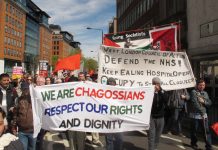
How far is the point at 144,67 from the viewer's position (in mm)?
8219

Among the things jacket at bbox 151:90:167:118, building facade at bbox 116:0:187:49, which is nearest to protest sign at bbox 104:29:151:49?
jacket at bbox 151:90:167:118

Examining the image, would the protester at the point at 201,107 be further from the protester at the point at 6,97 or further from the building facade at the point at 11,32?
the building facade at the point at 11,32

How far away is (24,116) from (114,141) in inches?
74.2

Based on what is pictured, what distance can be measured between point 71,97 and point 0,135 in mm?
3237

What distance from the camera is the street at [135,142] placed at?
8867 mm

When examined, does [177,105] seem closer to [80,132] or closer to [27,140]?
[80,132]

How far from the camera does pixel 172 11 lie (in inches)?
864

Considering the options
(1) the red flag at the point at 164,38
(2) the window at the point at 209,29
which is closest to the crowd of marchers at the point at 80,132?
(1) the red flag at the point at 164,38

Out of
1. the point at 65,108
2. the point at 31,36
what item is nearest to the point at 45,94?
the point at 65,108

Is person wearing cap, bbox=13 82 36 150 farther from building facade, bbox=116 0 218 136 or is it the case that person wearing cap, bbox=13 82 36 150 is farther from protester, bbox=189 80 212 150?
building facade, bbox=116 0 218 136

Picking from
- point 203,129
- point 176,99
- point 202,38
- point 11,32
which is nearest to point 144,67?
point 203,129

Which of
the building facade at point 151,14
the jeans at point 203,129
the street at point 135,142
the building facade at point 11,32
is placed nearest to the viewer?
the jeans at point 203,129

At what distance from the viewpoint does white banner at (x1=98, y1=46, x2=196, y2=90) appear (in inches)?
313

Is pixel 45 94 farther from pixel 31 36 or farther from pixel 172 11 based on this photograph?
pixel 31 36
